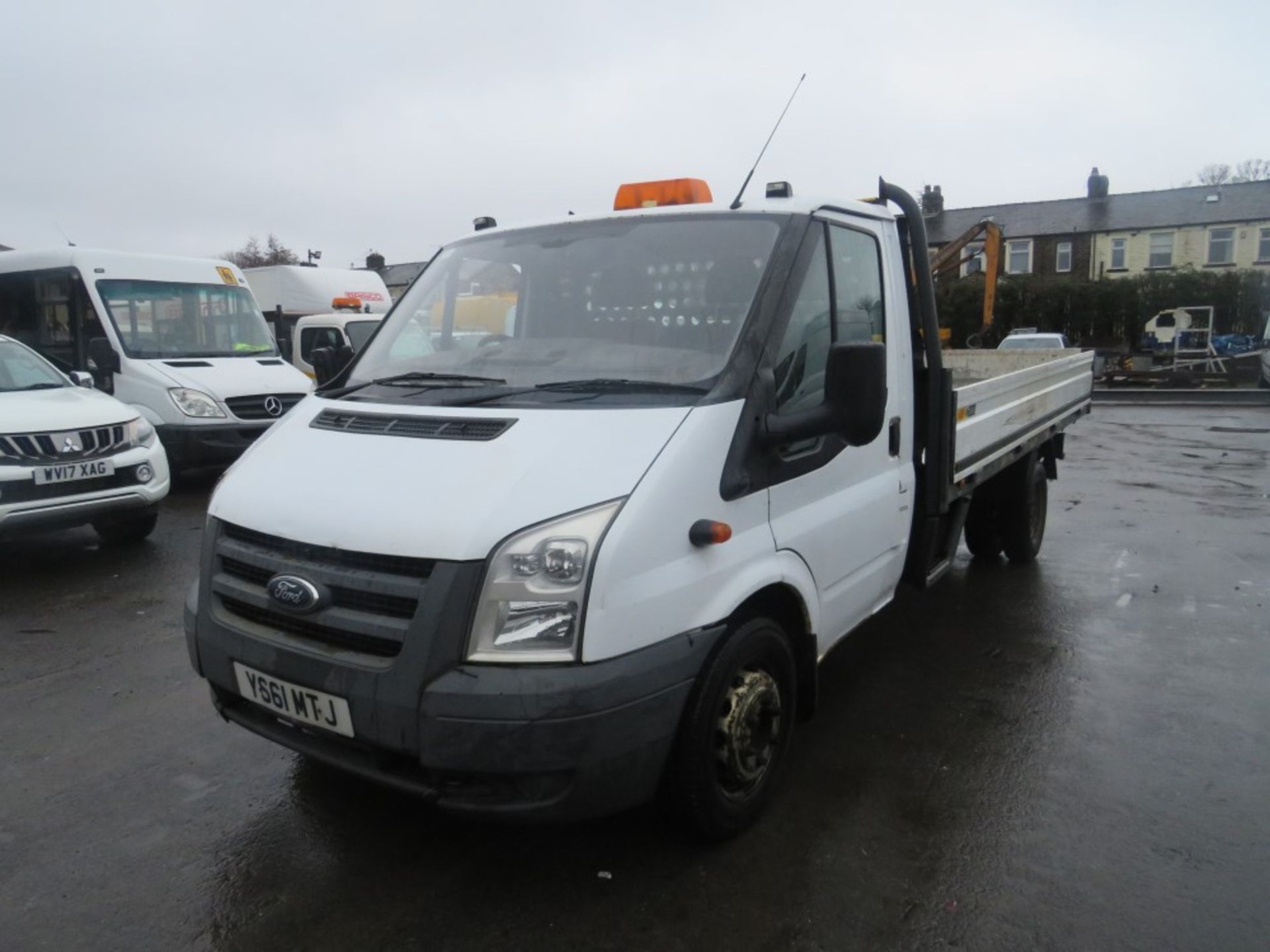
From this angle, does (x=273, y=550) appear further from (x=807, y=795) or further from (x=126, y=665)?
(x=126, y=665)

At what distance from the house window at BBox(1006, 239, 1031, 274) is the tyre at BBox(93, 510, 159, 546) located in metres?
45.2

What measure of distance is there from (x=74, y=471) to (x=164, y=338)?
163 inches

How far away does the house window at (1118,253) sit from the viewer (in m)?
43.9

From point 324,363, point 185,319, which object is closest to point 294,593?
point 324,363

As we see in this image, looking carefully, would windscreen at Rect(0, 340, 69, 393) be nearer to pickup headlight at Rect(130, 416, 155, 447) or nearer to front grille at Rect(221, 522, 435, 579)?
pickup headlight at Rect(130, 416, 155, 447)

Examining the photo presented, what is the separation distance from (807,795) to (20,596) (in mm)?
5445

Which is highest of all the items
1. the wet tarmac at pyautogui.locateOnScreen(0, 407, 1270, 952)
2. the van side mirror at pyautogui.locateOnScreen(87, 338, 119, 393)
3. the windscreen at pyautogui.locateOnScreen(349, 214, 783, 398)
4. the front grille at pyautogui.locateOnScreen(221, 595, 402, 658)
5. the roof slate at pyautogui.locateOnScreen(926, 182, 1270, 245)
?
the roof slate at pyautogui.locateOnScreen(926, 182, 1270, 245)

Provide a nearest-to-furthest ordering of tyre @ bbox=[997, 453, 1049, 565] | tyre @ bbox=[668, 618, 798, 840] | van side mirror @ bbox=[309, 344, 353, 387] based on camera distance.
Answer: tyre @ bbox=[668, 618, 798, 840]
van side mirror @ bbox=[309, 344, 353, 387]
tyre @ bbox=[997, 453, 1049, 565]

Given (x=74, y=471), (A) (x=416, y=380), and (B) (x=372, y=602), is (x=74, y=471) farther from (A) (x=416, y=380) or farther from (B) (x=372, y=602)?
(B) (x=372, y=602)

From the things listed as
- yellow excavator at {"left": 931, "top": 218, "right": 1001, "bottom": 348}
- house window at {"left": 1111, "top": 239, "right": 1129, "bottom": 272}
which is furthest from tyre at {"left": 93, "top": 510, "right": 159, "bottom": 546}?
house window at {"left": 1111, "top": 239, "right": 1129, "bottom": 272}

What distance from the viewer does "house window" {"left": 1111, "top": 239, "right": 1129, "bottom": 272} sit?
43.9 m

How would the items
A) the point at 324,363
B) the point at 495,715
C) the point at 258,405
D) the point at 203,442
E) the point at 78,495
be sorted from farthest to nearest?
the point at 258,405 < the point at 203,442 < the point at 78,495 < the point at 324,363 < the point at 495,715

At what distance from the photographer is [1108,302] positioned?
1486 inches

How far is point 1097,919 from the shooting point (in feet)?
8.92
